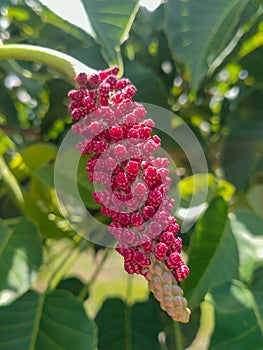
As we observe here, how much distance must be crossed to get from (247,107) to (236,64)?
3.0 inches

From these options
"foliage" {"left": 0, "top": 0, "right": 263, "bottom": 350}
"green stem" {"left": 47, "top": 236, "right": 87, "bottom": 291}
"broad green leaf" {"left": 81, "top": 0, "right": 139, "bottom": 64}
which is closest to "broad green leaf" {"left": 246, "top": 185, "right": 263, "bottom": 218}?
"foliage" {"left": 0, "top": 0, "right": 263, "bottom": 350}

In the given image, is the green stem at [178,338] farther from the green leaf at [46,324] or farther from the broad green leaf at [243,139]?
the broad green leaf at [243,139]

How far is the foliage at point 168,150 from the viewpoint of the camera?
666 mm

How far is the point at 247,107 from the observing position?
104 cm

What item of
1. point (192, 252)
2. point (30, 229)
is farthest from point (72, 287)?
point (192, 252)

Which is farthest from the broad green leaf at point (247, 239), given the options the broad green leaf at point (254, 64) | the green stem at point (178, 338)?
the broad green leaf at point (254, 64)

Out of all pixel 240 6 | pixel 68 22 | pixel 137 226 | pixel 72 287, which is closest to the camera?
pixel 137 226

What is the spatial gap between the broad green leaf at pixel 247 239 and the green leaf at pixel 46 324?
18 cm

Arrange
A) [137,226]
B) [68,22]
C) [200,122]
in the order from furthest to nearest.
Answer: [200,122] < [68,22] < [137,226]

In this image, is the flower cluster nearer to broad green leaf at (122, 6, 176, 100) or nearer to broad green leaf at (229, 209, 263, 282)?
broad green leaf at (229, 209, 263, 282)

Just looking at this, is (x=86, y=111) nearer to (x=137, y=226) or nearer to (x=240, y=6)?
(x=137, y=226)

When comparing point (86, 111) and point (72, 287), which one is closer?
point (86, 111)

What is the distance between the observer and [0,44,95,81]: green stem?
1.80 feet

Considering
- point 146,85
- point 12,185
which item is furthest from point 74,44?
point 12,185
